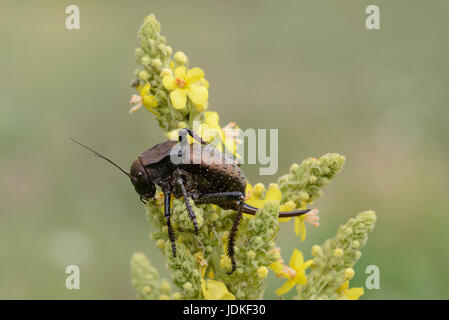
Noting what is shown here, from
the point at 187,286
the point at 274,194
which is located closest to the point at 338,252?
the point at 274,194

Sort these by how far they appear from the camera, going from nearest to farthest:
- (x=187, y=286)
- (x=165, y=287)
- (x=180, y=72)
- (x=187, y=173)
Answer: (x=187, y=286) → (x=180, y=72) → (x=187, y=173) → (x=165, y=287)

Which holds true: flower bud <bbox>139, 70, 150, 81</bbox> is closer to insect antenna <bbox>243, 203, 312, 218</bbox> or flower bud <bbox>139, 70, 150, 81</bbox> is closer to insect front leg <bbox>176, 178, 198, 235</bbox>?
insect front leg <bbox>176, 178, 198, 235</bbox>

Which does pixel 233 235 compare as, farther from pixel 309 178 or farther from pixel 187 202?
pixel 309 178

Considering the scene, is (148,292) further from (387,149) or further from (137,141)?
(387,149)

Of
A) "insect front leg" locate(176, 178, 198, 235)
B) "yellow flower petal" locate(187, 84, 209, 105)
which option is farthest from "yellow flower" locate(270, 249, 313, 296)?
"yellow flower petal" locate(187, 84, 209, 105)

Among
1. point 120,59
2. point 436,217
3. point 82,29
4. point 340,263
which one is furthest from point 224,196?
point 82,29

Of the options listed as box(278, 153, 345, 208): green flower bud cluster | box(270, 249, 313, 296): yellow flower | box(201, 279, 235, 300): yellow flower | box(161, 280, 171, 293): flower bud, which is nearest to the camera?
box(201, 279, 235, 300): yellow flower

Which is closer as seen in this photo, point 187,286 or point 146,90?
point 187,286

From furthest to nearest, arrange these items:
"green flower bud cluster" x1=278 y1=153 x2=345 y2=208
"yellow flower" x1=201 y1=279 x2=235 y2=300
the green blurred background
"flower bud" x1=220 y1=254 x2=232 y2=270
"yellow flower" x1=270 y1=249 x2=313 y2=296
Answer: the green blurred background, "yellow flower" x1=270 y1=249 x2=313 y2=296, "green flower bud cluster" x1=278 y1=153 x2=345 y2=208, "flower bud" x1=220 y1=254 x2=232 y2=270, "yellow flower" x1=201 y1=279 x2=235 y2=300
